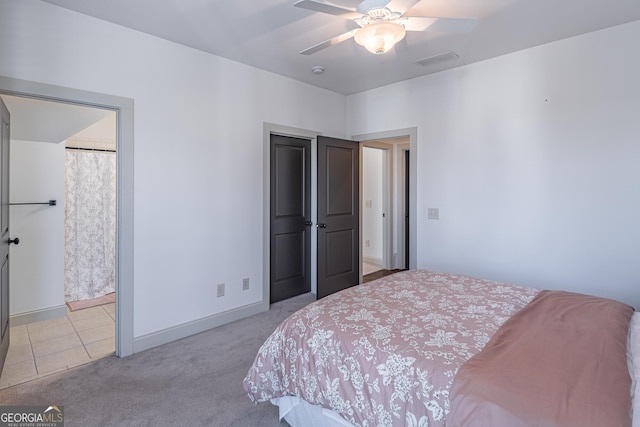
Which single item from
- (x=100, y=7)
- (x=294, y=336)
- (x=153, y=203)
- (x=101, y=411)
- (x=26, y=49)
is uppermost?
(x=100, y=7)

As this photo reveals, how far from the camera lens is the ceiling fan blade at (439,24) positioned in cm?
192

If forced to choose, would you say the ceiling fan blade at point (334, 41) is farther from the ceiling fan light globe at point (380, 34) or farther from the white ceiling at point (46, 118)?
the white ceiling at point (46, 118)

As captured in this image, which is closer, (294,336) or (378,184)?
(294,336)

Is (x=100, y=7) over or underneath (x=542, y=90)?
over

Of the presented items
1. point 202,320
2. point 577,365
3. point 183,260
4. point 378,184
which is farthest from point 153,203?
point 378,184

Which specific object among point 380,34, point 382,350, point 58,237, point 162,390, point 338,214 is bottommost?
point 162,390

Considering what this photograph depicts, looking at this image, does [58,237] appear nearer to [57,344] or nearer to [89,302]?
[89,302]

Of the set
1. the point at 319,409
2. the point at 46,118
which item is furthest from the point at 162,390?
the point at 46,118

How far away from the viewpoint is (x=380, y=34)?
205cm

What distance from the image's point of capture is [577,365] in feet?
3.86

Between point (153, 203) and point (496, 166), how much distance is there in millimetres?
3186

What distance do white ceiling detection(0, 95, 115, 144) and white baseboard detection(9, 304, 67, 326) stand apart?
174 cm

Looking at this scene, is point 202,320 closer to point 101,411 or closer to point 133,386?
point 133,386

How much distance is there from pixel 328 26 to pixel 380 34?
2.54 feet
